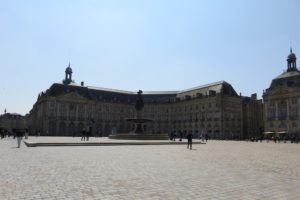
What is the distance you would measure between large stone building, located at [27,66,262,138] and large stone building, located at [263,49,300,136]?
448 inches

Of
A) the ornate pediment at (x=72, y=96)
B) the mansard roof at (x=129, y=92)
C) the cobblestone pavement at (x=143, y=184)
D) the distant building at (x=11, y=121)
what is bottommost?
the cobblestone pavement at (x=143, y=184)

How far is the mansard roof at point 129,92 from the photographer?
94.4 meters

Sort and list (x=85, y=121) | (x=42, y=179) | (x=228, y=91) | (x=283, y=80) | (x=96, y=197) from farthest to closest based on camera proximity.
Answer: (x=85, y=121), (x=228, y=91), (x=283, y=80), (x=42, y=179), (x=96, y=197)

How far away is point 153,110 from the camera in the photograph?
113 m

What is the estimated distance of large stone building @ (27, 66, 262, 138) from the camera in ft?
302

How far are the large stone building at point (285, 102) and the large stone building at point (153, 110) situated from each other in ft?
37.3

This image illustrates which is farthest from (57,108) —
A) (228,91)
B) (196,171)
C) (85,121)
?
(196,171)

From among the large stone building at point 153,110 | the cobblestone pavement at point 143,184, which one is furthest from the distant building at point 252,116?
the cobblestone pavement at point 143,184

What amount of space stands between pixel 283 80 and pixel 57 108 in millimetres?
68967

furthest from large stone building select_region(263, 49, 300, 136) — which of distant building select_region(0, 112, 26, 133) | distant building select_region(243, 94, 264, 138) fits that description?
distant building select_region(0, 112, 26, 133)

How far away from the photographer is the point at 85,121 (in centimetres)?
10256

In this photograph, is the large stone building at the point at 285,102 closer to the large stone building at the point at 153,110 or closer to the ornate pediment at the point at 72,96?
the large stone building at the point at 153,110

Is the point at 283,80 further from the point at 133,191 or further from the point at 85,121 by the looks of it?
the point at 133,191

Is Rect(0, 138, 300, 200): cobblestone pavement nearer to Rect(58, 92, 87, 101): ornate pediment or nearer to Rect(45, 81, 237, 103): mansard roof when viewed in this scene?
Rect(45, 81, 237, 103): mansard roof
